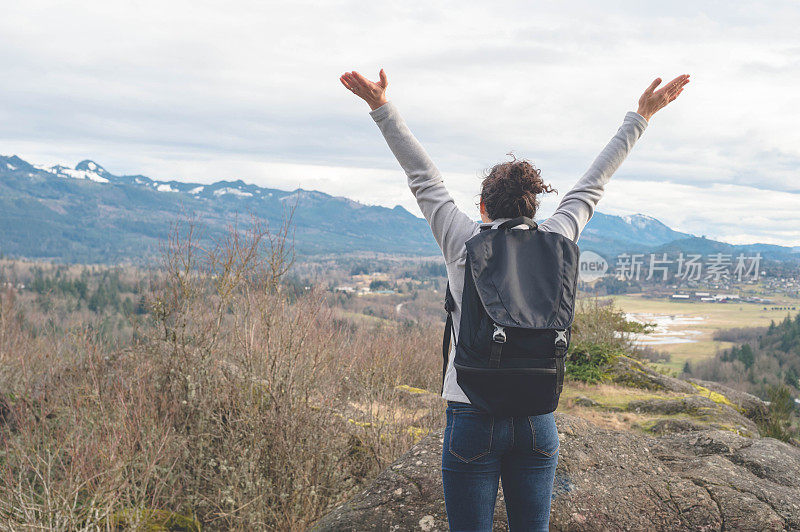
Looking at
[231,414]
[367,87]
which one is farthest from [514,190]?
[231,414]

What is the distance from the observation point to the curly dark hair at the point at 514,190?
7.53ft

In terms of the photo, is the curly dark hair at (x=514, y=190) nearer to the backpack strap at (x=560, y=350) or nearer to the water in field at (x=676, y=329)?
the backpack strap at (x=560, y=350)

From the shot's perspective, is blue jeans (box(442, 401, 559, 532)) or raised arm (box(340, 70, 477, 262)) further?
raised arm (box(340, 70, 477, 262))

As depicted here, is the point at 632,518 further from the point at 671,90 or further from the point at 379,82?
the point at 379,82

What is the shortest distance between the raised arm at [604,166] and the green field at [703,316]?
189 feet

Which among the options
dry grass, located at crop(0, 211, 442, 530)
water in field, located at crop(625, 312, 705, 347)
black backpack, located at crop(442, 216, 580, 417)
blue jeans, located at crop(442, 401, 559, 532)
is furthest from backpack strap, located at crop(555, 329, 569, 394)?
water in field, located at crop(625, 312, 705, 347)

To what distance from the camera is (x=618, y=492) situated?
4.08 m

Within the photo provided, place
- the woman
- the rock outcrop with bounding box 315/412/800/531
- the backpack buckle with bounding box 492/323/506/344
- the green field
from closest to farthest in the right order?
the backpack buckle with bounding box 492/323/506/344 < the woman < the rock outcrop with bounding box 315/412/800/531 < the green field

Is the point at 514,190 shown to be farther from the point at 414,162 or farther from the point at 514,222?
the point at 414,162

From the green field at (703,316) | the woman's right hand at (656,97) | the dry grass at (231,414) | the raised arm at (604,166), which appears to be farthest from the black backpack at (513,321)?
the green field at (703,316)

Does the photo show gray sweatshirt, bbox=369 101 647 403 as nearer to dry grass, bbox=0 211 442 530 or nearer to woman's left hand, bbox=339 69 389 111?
woman's left hand, bbox=339 69 389 111

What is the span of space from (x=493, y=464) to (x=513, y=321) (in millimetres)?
595

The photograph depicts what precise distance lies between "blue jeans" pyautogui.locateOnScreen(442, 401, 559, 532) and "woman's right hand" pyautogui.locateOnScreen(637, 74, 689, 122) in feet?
5.44

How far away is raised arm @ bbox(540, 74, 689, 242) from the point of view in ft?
8.47
